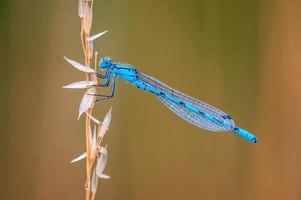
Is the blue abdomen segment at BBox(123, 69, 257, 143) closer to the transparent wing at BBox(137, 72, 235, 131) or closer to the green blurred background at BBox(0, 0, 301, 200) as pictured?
the transparent wing at BBox(137, 72, 235, 131)

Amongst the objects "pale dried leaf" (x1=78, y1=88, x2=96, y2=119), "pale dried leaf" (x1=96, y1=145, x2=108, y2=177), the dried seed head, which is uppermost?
the dried seed head

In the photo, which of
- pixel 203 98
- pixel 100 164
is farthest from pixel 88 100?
pixel 203 98

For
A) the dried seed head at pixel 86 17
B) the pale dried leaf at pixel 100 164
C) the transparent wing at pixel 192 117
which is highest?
the dried seed head at pixel 86 17

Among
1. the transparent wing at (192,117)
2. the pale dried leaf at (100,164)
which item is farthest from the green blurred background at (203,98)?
the pale dried leaf at (100,164)

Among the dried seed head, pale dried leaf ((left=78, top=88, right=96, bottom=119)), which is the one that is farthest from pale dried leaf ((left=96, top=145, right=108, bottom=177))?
the dried seed head

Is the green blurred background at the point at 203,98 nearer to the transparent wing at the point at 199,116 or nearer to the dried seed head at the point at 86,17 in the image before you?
the transparent wing at the point at 199,116

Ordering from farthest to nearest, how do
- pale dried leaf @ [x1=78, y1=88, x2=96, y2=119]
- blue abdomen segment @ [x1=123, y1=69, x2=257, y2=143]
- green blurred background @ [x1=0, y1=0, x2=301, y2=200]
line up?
green blurred background @ [x1=0, y1=0, x2=301, y2=200]
blue abdomen segment @ [x1=123, y1=69, x2=257, y2=143]
pale dried leaf @ [x1=78, y1=88, x2=96, y2=119]

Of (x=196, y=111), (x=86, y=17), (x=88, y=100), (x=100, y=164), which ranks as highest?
(x=86, y=17)

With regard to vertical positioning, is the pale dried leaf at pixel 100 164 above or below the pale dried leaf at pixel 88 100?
below

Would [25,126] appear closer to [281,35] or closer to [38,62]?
[38,62]

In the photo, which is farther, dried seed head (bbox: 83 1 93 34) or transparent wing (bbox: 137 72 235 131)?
transparent wing (bbox: 137 72 235 131)

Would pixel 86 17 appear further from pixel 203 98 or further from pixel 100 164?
pixel 203 98
